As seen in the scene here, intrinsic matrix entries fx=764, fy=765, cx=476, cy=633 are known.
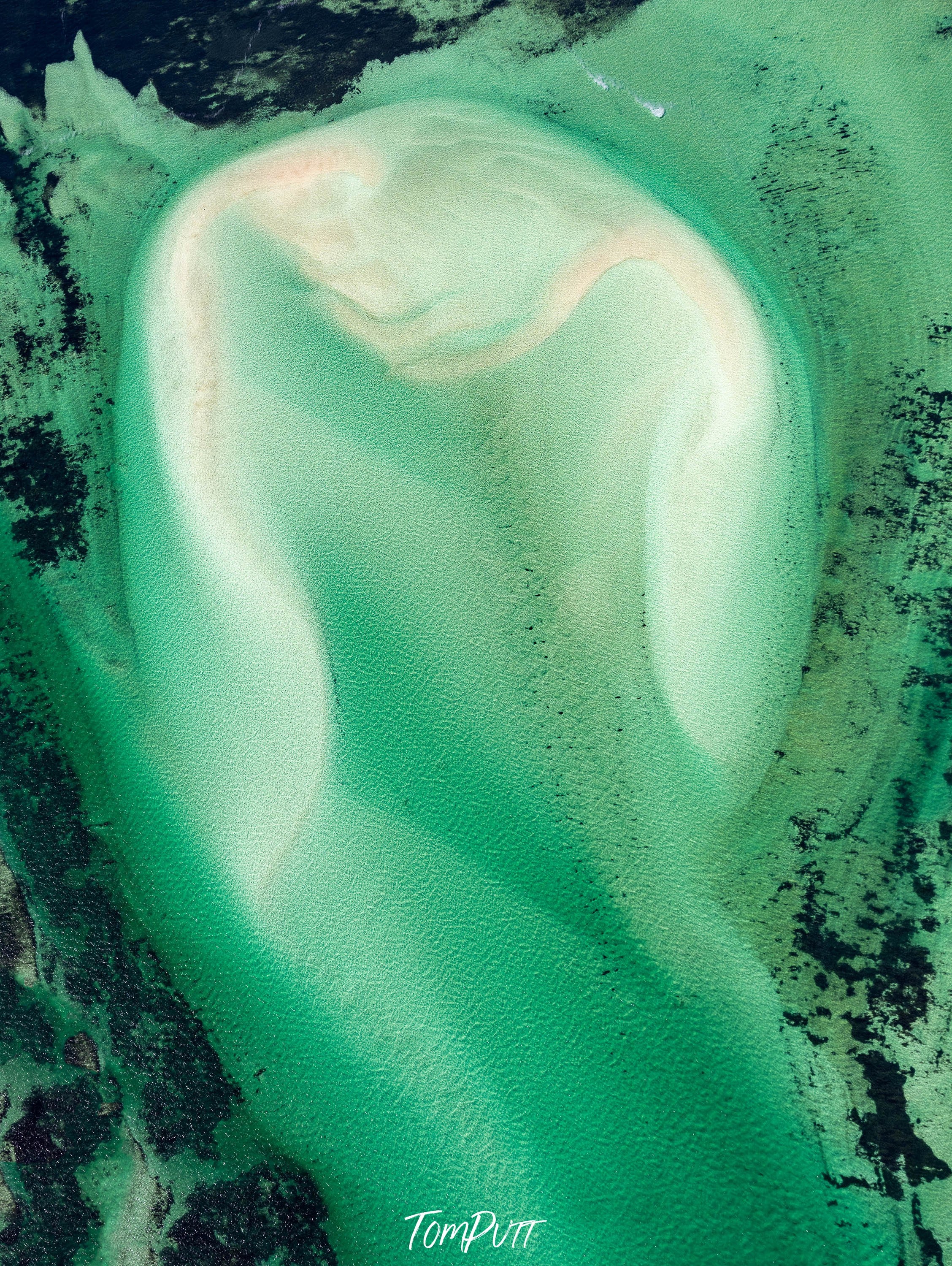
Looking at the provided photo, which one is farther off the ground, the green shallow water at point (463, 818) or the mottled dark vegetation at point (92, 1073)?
the green shallow water at point (463, 818)

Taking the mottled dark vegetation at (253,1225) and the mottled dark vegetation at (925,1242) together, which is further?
the mottled dark vegetation at (253,1225)

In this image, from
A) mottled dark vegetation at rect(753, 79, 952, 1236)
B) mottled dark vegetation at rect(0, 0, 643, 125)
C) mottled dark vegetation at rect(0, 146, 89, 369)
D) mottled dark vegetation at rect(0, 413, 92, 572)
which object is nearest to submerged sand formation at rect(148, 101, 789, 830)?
mottled dark vegetation at rect(753, 79, 952, 1236)

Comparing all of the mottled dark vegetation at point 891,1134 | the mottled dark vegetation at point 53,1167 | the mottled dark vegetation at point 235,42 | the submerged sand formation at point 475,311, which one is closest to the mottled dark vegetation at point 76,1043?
the mottled dark vegetation at point 53,1167

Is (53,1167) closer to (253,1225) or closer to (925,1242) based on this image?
(253,1225)

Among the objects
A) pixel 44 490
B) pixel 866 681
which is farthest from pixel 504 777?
pixel 44 490

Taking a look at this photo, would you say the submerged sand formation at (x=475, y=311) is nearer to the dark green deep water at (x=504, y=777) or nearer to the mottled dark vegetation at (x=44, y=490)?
the dark green deep water at (x=504, y=777)

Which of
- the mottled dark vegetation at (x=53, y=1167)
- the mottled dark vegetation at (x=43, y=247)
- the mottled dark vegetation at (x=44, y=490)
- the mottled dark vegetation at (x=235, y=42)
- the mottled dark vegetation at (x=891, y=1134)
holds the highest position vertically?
the mottled dark vegetation at (x=235, y=42)

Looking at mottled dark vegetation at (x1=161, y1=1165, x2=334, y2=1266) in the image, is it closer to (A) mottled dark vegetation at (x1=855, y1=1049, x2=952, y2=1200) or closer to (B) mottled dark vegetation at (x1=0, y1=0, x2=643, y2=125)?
(A) mottled dark vegetation at (x1=855, y1=1049, x2=952, y2=1200)
